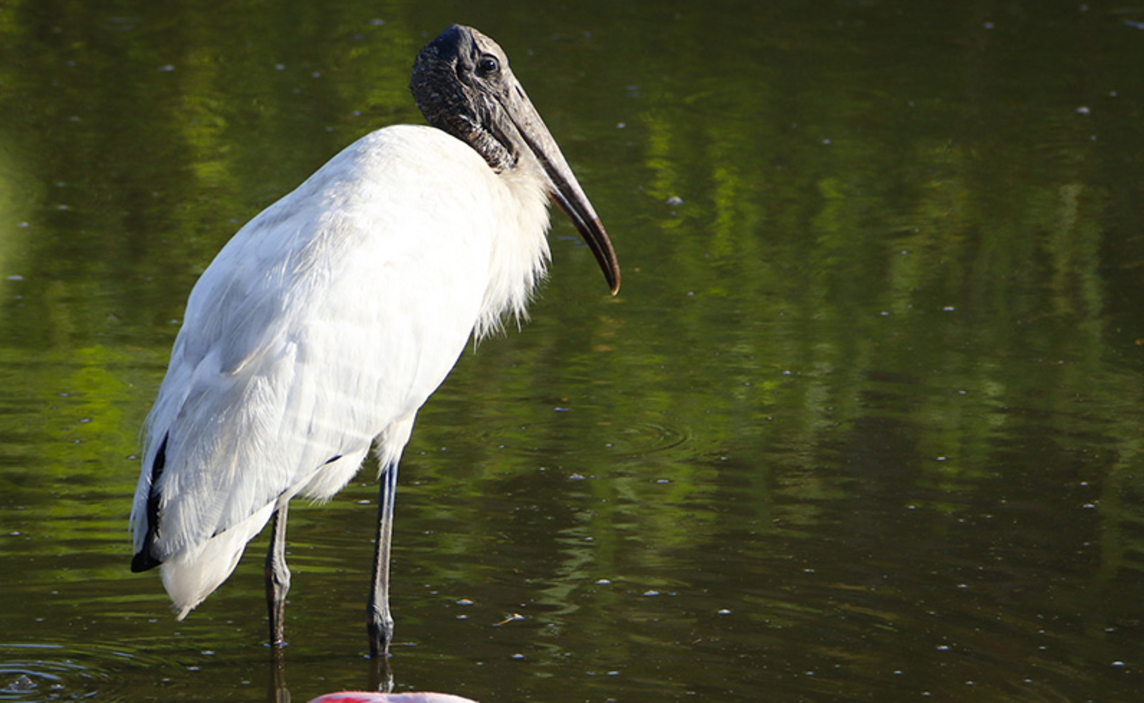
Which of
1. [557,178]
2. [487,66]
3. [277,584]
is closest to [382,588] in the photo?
[277,584]

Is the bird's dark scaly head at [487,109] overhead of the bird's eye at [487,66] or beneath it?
beneath

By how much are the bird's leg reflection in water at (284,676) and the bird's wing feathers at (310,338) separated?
0.50 m

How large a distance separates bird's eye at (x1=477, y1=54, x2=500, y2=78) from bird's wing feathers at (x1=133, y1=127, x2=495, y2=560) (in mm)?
710

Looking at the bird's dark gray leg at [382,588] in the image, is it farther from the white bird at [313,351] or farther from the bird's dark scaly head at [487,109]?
the bird's dark scaly head at [487,109]

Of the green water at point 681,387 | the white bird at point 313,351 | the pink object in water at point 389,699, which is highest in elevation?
the white bird at point 313,351

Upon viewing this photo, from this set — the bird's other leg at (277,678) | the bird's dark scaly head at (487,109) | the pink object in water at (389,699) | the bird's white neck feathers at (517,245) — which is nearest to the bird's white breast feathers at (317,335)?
the bird's white neck feathers at (517,245)

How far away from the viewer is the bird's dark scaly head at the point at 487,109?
17.2 ft

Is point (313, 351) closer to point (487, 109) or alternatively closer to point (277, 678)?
point (277, 678)

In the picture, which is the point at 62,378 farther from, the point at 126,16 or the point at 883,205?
the point at 126,16

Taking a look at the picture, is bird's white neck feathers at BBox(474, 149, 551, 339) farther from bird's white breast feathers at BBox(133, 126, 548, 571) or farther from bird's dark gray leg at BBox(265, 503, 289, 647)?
bird's dark gray leg at BBox(265, 503, 289, 647)

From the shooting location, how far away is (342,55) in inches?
506

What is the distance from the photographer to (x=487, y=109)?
525 cm

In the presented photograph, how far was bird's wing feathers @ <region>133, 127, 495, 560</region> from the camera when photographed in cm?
410

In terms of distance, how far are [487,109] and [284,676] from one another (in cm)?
180
